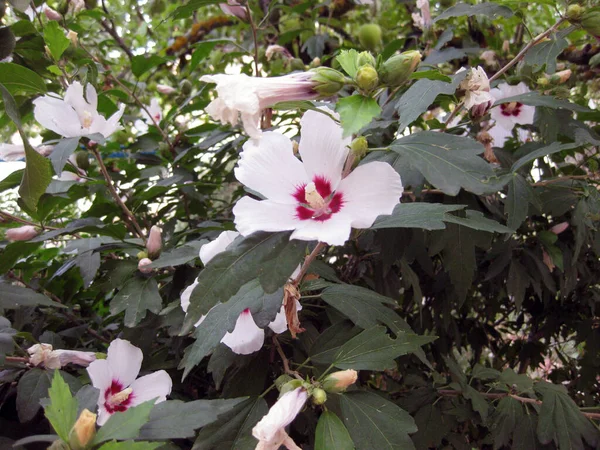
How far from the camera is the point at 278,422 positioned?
0.60 m

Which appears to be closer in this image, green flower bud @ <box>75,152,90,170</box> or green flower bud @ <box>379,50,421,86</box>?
green flower bud @ <box>379,50,421,86</box>

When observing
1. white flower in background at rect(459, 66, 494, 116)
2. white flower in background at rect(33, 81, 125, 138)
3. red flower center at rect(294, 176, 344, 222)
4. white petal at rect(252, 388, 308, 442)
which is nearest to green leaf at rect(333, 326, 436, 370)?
white petal at rect(252, 388, 308, 442)

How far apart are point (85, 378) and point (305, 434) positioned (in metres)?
0.43

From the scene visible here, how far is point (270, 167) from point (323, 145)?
78 millimetres

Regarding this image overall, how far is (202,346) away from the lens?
72 centimetres

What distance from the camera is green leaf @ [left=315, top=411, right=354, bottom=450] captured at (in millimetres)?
642

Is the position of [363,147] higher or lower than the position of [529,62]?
higher

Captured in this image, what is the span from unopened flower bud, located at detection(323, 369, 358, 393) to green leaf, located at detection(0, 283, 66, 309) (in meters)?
0.50

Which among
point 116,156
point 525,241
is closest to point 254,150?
Answer: point 525,241

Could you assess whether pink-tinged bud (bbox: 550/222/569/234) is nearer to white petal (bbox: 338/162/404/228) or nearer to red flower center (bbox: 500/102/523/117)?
red flower center (bbox: 500/102/523/117)

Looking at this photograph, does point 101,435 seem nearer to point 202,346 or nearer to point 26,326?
point 202,346

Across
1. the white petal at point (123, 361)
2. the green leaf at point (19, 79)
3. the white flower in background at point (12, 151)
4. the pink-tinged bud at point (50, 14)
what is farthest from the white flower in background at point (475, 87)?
the pink-tinged bud at point (50, 14)

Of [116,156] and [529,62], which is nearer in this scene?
[529,62]

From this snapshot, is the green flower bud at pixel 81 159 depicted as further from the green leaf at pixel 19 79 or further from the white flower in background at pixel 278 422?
the white flower in background at pixel 278 422
